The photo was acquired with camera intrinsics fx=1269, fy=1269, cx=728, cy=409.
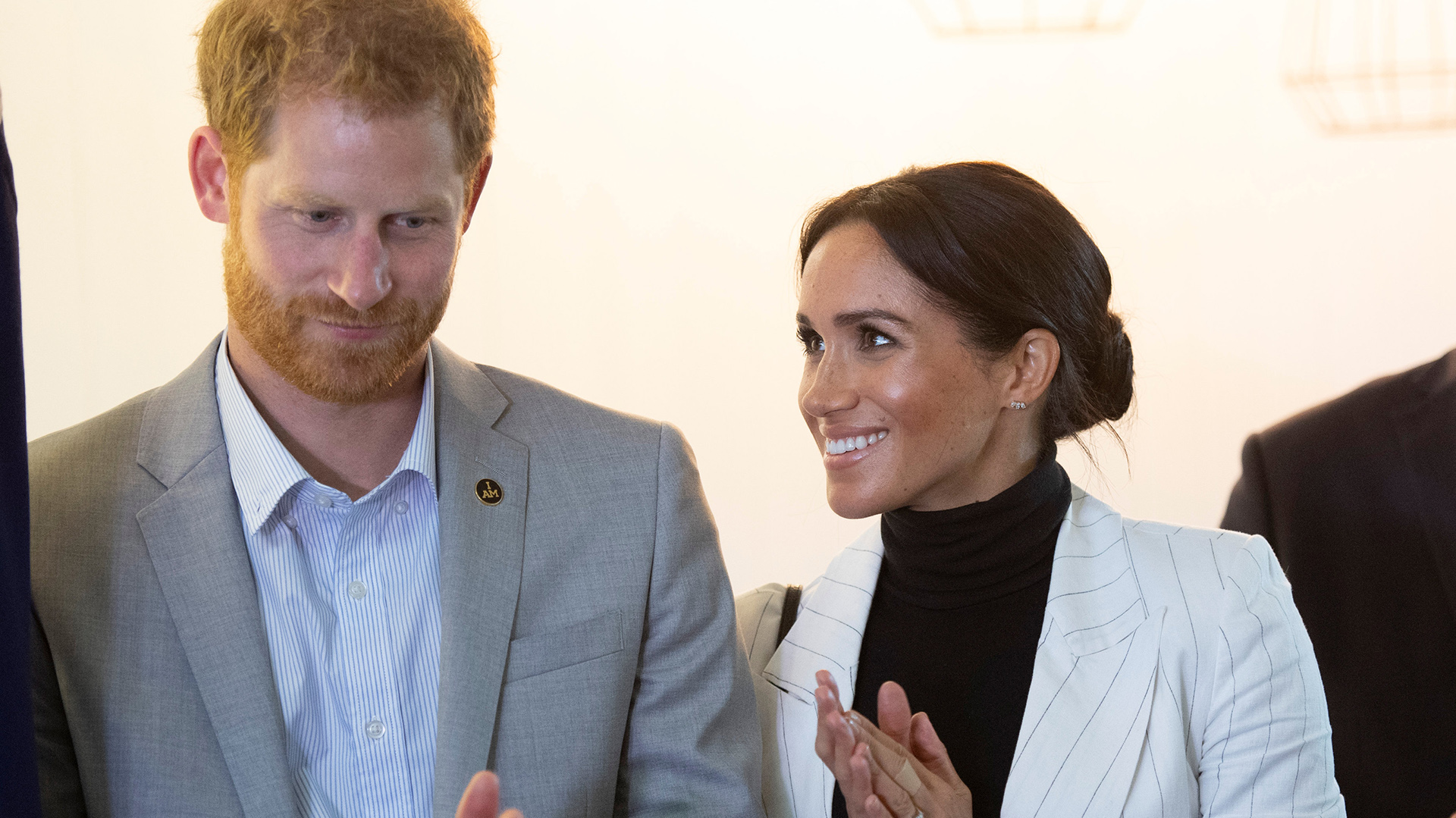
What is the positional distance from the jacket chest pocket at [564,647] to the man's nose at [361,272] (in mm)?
464

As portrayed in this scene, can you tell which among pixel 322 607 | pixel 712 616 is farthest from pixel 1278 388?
pixel 322 607

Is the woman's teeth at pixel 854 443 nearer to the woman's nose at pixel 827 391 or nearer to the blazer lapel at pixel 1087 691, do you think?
the woman's nose at pixel 827 391

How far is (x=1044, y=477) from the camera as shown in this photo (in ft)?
6.88

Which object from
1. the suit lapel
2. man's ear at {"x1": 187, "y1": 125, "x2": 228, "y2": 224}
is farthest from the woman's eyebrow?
the suit lapel

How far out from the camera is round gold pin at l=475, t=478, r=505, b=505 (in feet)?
5.41

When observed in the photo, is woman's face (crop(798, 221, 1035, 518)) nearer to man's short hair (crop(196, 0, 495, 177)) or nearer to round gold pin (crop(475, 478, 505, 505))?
round gold pin (crop(475, 478, 505, 505))

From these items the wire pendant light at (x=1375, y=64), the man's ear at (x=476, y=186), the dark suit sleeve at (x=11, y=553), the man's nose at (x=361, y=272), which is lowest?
the dark suit sleeve at (x=11, y=553)

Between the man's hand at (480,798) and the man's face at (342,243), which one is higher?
the man's face at (342,243)

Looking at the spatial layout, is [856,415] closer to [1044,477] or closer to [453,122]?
[1044,477]

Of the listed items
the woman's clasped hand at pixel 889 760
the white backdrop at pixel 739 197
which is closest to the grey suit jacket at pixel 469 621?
the woman's clasped hand at pixel 889 760

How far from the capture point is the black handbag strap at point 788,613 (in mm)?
2166

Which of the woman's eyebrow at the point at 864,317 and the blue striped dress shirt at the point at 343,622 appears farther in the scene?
the woman's eyebrow at the point at 864,317

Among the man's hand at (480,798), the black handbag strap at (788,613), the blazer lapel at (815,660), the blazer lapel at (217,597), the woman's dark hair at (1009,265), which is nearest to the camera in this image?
the man's hand at (480,798)

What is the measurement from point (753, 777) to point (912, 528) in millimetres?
549
